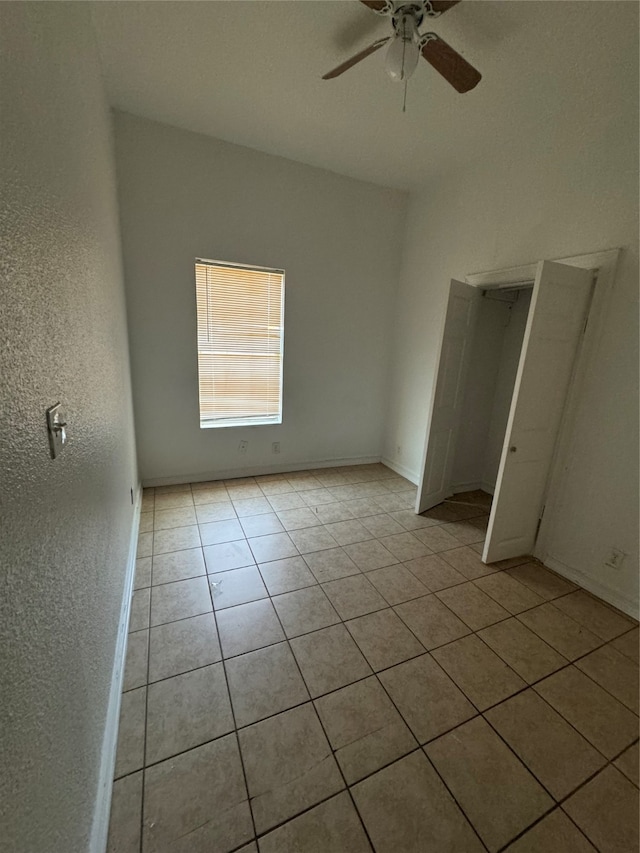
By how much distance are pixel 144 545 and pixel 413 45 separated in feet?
11.0

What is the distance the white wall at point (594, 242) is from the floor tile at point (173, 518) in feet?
9.26

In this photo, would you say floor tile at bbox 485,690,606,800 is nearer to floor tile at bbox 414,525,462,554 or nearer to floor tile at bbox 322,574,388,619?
floor tile at bbox 322,574,388,619

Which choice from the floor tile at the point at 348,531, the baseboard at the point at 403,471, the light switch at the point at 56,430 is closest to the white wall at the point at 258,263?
the baseboard at the point at 403,471

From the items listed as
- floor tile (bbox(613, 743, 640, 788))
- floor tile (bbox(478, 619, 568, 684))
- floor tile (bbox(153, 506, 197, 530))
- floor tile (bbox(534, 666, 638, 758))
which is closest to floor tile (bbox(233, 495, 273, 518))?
floor tile (bbox(153, 506, 197, 530))

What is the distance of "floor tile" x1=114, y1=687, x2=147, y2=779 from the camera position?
1.22 m

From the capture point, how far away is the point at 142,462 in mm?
3301

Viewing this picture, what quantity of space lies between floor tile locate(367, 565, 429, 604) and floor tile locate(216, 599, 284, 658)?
2.27 feet

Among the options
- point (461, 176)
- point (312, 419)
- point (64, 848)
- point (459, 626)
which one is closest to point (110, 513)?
point (64, 848)

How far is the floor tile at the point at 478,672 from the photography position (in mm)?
1535

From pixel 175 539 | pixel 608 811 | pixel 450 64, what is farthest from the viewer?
pixel 175 539

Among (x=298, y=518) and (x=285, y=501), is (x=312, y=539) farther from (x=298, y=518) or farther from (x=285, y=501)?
(x=285, y=501)

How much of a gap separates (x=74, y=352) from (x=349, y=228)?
323 cm

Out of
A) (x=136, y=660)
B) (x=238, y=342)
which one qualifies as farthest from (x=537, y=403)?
(x=136, y=660)

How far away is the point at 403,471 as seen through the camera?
3.95 metres
